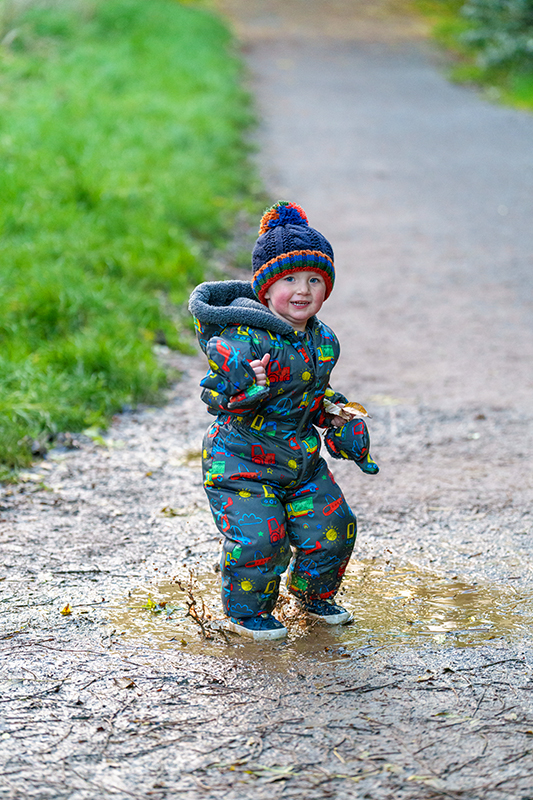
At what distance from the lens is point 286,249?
2781mm

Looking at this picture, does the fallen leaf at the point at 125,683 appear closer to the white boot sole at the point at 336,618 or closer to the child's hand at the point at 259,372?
the white boot sole at the point at 336,618

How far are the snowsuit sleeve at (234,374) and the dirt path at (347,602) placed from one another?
2.49ft

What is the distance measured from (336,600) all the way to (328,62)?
17.8m

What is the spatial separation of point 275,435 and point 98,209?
502cm

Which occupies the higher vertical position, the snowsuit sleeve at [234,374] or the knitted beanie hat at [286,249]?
the knitted beanie hat at [286,249]

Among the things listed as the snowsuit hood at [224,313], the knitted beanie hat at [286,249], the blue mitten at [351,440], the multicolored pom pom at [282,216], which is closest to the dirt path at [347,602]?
the blue mitten at [351,440]

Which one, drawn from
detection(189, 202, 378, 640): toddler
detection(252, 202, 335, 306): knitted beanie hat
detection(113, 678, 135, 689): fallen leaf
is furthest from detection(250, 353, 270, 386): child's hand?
detection(113, 678, 135, 689): fallen leaf

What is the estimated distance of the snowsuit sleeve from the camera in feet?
8.73

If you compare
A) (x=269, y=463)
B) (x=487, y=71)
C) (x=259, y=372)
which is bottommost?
(x=487, y=71)

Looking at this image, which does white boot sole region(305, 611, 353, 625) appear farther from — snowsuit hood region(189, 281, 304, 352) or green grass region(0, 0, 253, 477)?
green grass region(0, 0, 253, 477)

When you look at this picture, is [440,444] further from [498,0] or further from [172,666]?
[498,0]

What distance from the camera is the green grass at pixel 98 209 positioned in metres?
5.08

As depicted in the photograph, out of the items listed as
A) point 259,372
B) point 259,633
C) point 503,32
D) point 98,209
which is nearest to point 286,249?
point 259,372

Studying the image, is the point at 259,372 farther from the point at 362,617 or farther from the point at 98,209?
the point at 98,209
